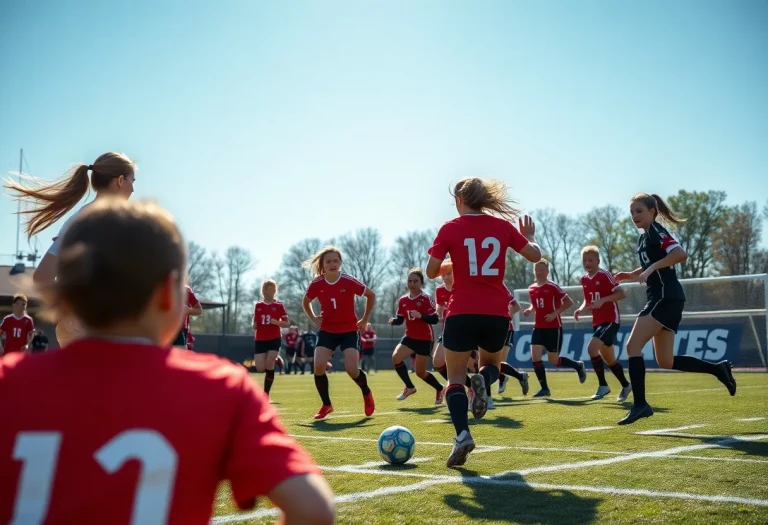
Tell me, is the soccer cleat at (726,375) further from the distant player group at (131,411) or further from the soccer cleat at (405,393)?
Answer: the distant player group at (131,411)

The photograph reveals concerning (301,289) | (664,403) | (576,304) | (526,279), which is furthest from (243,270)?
(664,403)

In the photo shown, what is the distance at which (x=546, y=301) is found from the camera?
14156 mm

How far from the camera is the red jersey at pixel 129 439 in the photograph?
1.40 metres

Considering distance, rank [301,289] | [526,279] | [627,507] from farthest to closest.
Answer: [301,289] → [526,279] → [627,507]

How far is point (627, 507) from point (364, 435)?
4079 millimetres

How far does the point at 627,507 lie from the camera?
4281 millimetres

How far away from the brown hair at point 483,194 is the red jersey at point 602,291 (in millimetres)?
6688

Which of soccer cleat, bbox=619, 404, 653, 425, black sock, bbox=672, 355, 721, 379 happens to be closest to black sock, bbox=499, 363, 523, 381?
black sock, bbox=672, 355, 721, 379

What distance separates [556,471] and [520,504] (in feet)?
3.67

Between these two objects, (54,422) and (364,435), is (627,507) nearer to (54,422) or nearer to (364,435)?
(54,422)

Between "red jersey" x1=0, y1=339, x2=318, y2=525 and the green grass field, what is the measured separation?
269cm

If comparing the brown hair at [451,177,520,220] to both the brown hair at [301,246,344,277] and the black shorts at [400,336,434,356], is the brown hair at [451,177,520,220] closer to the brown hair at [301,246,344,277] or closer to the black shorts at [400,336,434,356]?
the brown hair at [301,246,344,277]

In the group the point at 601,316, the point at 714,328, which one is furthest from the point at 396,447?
the point at 714,328

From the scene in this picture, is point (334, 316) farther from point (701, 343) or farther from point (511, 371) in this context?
point (701, 343)
